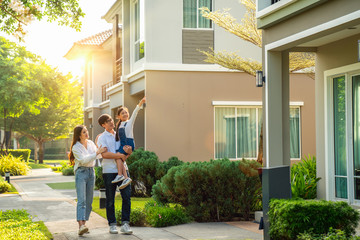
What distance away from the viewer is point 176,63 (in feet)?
59.7

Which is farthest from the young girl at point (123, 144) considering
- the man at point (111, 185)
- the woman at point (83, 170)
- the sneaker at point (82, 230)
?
the sneaker at point (82, 230)

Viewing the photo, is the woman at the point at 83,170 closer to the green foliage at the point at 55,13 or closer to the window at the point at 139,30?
the green foliage at the point at 55,13

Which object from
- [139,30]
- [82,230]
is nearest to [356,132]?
[82,230]

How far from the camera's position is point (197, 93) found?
18.3m

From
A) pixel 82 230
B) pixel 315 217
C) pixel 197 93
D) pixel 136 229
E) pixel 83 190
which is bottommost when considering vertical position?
pixel 136 229

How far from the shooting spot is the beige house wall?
59.1 feet

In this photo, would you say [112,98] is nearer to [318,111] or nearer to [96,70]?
[96,70]

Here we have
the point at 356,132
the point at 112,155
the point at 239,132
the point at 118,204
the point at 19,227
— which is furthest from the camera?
the point at 239,132

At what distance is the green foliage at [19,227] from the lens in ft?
28.2

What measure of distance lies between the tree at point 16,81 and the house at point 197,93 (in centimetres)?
1180

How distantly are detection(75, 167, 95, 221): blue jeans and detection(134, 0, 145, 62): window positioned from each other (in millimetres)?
10744

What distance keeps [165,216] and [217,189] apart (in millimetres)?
1296

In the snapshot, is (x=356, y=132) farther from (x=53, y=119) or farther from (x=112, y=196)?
(x=53, y=119)

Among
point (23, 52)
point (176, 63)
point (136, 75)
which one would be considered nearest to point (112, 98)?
point (136, 75)
